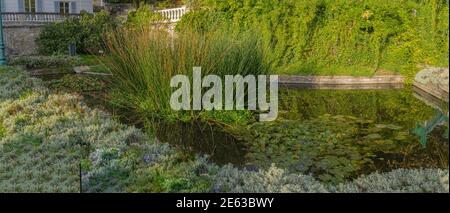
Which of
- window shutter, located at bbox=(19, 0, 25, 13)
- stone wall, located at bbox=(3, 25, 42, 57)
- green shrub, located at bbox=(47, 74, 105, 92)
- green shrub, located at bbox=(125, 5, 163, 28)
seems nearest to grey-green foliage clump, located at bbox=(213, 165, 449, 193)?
green shrub, located at bbox=(125, 5, 163, 28)

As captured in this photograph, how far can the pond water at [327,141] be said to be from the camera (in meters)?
4.42

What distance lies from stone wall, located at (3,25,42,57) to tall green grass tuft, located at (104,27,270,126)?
13365mm

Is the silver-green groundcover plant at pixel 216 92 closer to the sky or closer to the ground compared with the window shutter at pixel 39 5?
closer to the ground

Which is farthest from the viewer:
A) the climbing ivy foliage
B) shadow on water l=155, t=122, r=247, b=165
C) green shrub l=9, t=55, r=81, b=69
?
green shrub l=9, t=55, r=81, b=69

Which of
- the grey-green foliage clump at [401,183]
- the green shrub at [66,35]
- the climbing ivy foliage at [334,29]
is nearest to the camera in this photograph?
the grey-green foliage clump at [401,183]

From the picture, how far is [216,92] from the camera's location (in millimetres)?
6168

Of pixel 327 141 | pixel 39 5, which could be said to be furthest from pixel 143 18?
pixel 39 5

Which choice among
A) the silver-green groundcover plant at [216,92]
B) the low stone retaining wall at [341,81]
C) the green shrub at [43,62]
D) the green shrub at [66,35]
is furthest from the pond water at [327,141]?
the green shrub at [66,35]

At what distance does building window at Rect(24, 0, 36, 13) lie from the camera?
2164cm

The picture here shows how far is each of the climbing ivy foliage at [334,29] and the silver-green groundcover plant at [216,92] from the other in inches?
203

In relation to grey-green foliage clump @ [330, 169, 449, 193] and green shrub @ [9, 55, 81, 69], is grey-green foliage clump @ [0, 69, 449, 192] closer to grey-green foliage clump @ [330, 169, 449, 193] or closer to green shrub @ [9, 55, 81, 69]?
grey-green foliage clump @ [330, 169, 449, 193]

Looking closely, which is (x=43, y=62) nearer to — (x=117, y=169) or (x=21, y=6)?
(x=21, y=6)

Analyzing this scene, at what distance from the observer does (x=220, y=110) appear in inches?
244

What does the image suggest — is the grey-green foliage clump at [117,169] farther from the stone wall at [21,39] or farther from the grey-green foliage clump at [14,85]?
the stone wall at [21,39]
